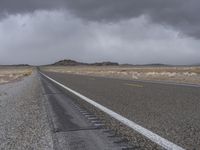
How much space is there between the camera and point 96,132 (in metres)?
6.71

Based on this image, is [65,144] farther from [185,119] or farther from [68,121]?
[185,119]

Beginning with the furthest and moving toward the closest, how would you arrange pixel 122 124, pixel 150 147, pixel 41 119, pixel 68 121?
1. pixel 41 119
2. pixel 68 121
3. pixel 122 124
4. pixel 150 147

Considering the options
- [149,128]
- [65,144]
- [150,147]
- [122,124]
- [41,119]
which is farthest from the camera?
[41,119]

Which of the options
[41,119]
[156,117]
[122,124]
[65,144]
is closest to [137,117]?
[156,117]

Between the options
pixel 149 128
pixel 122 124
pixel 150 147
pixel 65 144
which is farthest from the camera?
pixel 122 124

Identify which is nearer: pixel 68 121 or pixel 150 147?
pixel 150 147

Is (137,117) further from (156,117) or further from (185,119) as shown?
(185,119)

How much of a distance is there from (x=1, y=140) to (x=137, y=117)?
3425 mm

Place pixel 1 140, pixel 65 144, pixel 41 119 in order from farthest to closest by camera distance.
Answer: pixel 41 119
pixel 1 140
pixel 65 144

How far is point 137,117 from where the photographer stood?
853 cm

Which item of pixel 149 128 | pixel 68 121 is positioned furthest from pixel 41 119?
pixel 149 128

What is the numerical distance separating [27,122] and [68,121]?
1.10 metres

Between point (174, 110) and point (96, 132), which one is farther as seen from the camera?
point (174, 110)

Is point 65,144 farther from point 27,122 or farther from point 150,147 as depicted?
point 27,122
